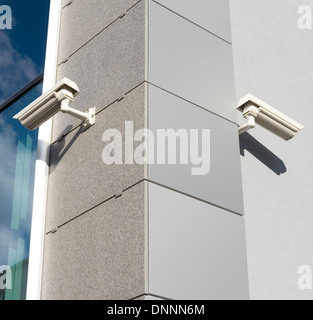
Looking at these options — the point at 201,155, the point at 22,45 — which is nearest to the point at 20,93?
the point at 22,45

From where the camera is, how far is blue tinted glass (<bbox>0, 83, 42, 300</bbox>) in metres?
4.85

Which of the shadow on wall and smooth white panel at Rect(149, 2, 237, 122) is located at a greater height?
smooth white panel at Rect(149, 2, 237, 122)

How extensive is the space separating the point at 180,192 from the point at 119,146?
0.52 m

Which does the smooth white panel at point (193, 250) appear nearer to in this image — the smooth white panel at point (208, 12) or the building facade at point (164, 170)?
the building facade at point (164, 170)

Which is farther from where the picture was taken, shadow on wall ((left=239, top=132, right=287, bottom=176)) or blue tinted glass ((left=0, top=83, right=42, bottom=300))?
shadow on wall ((left=239, top=132, right=287, bottom=176))

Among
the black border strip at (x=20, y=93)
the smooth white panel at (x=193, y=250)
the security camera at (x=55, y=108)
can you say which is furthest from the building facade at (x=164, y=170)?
the black border strip at (x=20, y=93)

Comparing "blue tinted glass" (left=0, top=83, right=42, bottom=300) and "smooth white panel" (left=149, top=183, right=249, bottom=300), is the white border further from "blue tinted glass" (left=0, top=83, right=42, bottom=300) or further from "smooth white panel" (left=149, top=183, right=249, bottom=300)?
"smooth white panel" (left=149, top=183, right=249, bottom=300)

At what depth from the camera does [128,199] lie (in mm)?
4180

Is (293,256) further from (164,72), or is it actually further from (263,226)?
(164,72)

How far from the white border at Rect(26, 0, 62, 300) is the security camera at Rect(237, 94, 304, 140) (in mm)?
1483

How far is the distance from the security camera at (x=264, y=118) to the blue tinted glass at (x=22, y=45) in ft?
5.92

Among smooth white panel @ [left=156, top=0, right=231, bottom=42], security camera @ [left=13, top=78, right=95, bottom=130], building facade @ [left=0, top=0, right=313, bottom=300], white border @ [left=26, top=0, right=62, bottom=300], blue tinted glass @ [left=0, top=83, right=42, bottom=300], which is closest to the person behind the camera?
building facade @ [left=0, top=0, right=313, bottom=300]

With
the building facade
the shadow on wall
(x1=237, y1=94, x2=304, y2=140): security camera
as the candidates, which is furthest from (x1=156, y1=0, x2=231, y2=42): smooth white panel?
the shadow on wall

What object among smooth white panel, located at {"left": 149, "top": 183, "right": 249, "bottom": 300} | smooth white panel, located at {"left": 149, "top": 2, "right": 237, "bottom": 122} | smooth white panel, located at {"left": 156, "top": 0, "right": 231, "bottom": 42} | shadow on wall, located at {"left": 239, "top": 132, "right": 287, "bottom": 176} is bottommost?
smooth white panel, located at {"left": 149, "top": 183, "right": 249, "bottom": 300}
